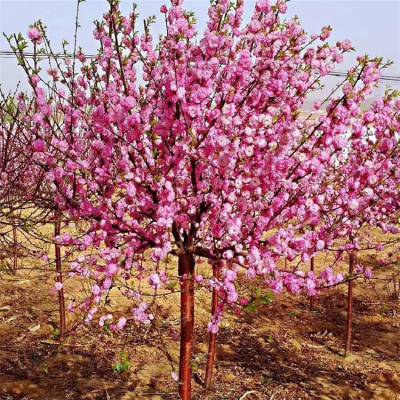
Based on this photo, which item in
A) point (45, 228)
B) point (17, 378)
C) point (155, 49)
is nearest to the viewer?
point (155, 49)

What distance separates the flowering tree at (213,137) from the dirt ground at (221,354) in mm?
1856

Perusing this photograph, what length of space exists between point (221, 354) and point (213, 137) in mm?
6025

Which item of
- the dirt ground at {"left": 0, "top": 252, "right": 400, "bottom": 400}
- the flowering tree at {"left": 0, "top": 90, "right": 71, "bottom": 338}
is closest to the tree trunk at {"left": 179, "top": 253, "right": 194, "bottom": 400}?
the dirt ground at {"left": 0, "top": 252, "right": 400, "bottom": 400}

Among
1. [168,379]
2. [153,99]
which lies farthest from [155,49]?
[168,379]

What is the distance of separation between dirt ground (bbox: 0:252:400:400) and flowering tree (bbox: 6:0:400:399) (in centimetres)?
186

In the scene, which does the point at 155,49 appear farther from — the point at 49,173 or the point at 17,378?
the point at 17,378

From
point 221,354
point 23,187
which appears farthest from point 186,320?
point 221,354

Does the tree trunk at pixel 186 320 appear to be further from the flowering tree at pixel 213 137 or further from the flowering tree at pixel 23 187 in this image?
the flowering tree at pixel 23 187

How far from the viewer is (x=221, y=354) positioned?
8773 millimetres

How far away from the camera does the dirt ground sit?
7.26m

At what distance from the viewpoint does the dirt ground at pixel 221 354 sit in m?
7.26

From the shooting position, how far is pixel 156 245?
4262 millimetres

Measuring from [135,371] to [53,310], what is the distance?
3.16 meters

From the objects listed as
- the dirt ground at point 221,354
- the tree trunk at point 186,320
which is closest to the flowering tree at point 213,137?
the tree trunk at point 186,320
